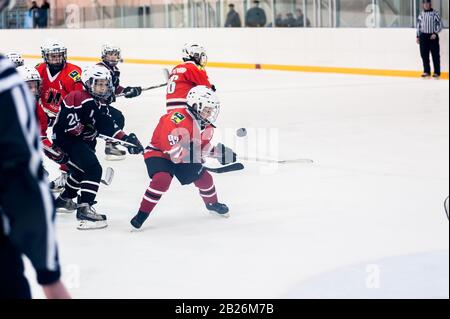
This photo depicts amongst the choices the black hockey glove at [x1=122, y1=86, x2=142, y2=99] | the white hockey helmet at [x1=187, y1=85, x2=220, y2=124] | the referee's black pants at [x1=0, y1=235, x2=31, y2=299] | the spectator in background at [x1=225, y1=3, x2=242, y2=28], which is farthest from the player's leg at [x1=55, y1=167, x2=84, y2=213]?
the spectator in background at [x1=225, y1=3, x2=242, y2=28]

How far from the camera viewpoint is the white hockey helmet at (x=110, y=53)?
25.5 ft

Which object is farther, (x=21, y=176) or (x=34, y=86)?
(x=34, y=86)

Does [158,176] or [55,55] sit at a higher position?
[55,55]

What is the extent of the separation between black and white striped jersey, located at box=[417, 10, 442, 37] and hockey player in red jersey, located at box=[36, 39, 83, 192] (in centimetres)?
810

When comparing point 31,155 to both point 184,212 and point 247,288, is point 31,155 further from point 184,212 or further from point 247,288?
point 184,212

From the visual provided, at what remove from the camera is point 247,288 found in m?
3.86

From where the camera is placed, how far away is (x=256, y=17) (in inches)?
689

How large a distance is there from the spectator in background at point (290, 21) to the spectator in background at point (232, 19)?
1387 mm

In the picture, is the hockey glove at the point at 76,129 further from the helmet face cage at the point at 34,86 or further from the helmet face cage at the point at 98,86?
the helmet face cage at the point at 34,86

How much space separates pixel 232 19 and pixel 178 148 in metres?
13.6

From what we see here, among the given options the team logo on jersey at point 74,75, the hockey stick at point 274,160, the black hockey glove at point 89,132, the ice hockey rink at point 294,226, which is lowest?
the ice hockey rink at point 294,226

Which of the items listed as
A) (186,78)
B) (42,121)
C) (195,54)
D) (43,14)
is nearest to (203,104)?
(42,121)

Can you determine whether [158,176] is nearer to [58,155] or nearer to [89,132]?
[89,132]

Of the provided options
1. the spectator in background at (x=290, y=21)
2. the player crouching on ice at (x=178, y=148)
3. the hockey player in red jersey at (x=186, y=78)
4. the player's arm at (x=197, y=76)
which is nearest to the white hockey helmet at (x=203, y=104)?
the player crouching on ice at (x=178, y=148)
